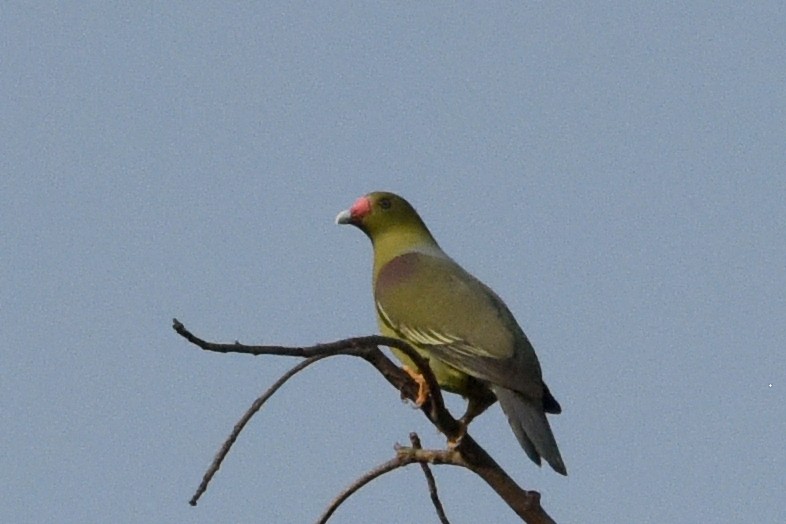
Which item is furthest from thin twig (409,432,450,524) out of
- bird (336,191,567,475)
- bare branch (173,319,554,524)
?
bird (336,191,567,475)

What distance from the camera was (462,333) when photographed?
246 inches

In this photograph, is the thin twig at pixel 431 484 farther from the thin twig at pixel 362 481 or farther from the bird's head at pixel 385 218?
the bird's head at pixel 385 218

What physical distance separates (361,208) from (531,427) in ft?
9.48

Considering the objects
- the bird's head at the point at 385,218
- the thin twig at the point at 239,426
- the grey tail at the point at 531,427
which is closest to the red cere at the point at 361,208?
the bird's head at the point at 385,218

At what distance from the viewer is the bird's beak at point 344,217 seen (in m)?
7.95

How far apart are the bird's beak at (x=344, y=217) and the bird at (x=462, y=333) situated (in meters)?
0.25

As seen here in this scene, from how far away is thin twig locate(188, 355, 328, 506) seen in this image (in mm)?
3340

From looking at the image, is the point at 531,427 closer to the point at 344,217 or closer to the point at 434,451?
the point at 434,451

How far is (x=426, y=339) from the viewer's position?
6.36 meters

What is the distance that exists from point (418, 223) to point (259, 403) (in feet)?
14.8

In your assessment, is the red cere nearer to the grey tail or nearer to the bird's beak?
the bird's beak

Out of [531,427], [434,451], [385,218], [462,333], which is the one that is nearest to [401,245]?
[385,218]

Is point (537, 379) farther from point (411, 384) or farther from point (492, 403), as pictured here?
point (411, 384)

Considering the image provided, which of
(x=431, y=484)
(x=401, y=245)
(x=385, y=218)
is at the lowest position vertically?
(x=431, y=484)
